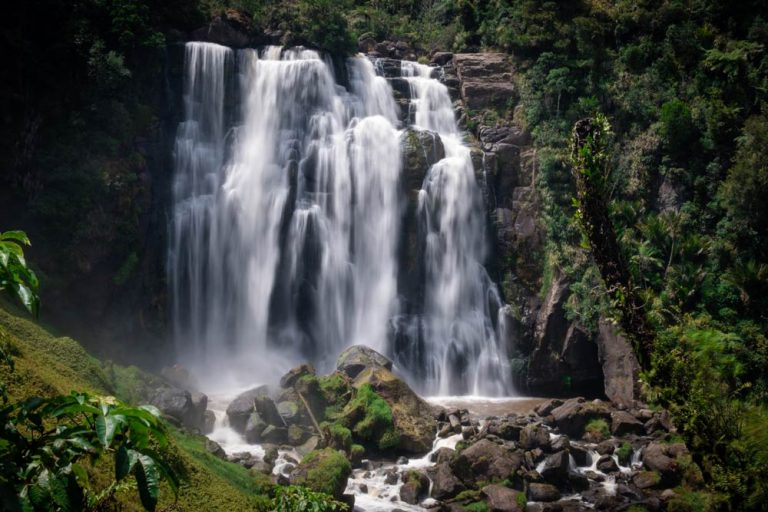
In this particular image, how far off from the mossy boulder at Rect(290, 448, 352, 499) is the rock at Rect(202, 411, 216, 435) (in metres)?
4.61

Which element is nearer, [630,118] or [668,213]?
[668,213]

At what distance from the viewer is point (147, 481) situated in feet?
6.77

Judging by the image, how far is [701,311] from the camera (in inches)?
798

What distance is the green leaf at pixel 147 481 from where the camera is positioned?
202 cm

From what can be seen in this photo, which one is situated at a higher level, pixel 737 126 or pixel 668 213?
pixel 737 126

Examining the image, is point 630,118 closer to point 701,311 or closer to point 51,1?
point 701,311

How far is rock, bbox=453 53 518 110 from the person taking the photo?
97.3 ft

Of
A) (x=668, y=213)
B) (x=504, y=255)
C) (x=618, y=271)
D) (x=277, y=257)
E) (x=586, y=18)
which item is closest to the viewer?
(x=618, y=271)

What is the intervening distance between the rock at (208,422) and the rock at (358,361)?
180 inches

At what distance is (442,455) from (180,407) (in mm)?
7261

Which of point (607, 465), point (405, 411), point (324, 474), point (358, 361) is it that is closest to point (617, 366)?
point (607, 465)

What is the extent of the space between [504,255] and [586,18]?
43.9ft

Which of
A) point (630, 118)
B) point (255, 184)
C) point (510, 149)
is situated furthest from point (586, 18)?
point (255, 184)

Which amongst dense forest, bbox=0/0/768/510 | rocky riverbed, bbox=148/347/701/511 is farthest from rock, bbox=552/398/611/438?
dense forest, bbox=0/0/768/510
